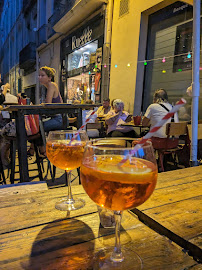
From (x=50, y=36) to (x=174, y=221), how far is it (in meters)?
12.1

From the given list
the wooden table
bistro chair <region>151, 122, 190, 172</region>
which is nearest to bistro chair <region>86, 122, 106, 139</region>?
bistro chair <region>151, 122, 190, 172</region>

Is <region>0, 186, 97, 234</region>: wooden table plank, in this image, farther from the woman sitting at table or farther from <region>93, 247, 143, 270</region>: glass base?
the woman sitting at table

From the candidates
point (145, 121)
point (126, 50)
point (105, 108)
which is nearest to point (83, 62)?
point (126, 50)

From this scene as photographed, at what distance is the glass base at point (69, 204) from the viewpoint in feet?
2.53

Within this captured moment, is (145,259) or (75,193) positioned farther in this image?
(75,193)

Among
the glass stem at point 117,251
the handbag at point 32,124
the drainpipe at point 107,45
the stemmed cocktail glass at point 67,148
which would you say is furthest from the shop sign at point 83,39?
the glass stem at point 117,251

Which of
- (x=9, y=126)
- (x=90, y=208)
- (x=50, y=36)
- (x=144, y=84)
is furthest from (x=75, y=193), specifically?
(x=50, y=36)

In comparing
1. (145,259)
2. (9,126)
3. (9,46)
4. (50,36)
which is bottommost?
(145,259)

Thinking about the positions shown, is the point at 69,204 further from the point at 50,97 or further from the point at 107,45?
the point at 107,45

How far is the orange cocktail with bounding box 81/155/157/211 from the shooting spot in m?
0.54

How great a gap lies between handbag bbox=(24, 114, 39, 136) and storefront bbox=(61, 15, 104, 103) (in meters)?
4.82

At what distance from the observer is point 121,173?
54cm

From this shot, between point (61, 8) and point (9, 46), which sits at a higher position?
point (9, 46)

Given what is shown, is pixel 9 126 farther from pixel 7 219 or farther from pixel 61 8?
pixel 61 8
